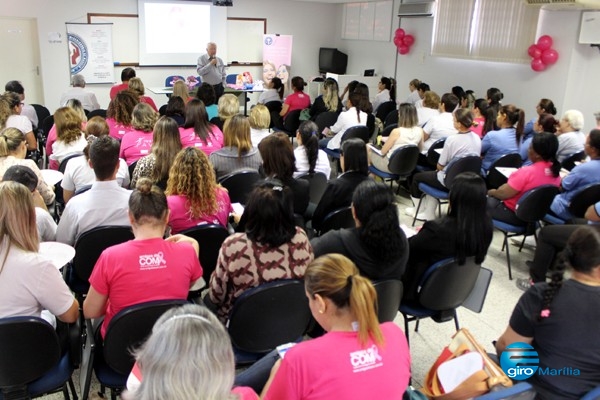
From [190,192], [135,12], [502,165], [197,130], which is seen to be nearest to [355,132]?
[502,165]

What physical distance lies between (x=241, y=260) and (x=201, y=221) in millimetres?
871

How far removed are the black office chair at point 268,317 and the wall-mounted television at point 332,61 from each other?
413 inches

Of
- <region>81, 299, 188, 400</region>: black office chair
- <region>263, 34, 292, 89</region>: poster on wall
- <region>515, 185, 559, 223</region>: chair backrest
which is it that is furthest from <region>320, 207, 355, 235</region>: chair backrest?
<region>263, 34, 292, 89</region>: poster on wall

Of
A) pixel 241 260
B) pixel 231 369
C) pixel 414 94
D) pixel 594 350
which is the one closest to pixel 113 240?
pixel 241 260

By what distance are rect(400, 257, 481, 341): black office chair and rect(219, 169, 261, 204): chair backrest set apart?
5.54 feet

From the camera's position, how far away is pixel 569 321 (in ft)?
6.32

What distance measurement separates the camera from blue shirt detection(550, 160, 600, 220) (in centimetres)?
412

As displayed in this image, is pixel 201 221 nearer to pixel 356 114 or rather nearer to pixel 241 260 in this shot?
pixel 241 260

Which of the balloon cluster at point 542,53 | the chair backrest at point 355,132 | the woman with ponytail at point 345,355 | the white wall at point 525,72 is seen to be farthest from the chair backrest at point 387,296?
the balloon cluster at point 542,53

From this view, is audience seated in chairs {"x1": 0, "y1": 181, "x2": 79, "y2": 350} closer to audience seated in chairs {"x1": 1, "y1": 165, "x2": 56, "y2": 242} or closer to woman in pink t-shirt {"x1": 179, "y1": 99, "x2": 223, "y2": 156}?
audience seated in chairs {"x1": 1, "y1": 165, "x2": 56, "y2": 242}

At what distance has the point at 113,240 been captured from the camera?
283cm

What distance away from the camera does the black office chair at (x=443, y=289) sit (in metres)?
2.67

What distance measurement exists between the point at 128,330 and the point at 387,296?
1239mm

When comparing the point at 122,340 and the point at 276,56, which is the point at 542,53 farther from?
the point at 122,340
